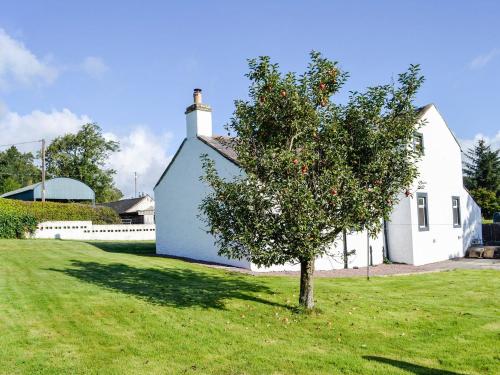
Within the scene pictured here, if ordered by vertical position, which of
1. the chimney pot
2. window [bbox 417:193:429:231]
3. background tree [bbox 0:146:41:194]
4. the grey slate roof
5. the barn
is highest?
background tree [bbox 0:146:41:194]

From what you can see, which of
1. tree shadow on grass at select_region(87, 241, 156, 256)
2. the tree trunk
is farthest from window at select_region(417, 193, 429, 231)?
tree shadow on grass at select_region(87, 241, 156, 256)

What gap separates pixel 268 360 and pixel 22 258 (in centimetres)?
1503

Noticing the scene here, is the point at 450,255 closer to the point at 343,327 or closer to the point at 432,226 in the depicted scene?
the point at 432,226

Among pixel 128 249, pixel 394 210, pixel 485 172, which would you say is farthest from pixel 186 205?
pixel 485 172

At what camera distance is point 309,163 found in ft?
33.4

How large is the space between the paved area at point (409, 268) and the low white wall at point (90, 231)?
2357 centimetres

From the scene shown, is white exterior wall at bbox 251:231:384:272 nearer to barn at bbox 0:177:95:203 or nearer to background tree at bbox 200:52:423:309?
background tree at bbox 200:52:423:309

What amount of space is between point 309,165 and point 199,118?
Answer: 41.4 feet

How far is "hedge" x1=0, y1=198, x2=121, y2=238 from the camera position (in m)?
30.7

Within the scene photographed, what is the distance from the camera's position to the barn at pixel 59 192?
5028 centimetres

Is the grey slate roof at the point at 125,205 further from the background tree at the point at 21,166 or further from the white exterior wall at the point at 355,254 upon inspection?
the white exterior wall at the point at 355,254

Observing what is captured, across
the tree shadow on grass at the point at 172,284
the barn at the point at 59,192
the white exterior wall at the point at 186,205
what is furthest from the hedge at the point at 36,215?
the tree shadow on grass at the point at 172,284

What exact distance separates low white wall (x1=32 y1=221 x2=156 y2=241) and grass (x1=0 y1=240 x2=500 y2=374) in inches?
801

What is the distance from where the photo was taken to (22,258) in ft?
61.8
